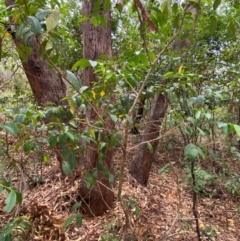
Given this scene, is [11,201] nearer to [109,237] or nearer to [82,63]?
[82,63]

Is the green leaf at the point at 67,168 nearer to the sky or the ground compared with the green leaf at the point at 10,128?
nearer to the ground

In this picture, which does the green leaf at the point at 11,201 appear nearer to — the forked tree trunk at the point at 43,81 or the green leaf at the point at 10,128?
the green leaf at the point at 10,128

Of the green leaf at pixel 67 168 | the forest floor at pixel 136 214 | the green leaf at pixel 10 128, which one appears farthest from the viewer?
the forest floor at pixel 136 214

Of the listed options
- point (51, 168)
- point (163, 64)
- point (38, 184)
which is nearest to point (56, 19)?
point (163, 64)

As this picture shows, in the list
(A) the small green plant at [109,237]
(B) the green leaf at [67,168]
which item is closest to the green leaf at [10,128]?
(B) the green leaf at [67,168]

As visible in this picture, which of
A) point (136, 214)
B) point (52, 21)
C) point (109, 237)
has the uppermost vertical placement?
point (52, 21)

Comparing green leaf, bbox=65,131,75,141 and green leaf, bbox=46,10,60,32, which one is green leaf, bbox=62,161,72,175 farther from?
green leaf, bbox=46,10,60,32

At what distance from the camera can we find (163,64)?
7.47 feet

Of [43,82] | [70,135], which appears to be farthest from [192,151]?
[43,82]

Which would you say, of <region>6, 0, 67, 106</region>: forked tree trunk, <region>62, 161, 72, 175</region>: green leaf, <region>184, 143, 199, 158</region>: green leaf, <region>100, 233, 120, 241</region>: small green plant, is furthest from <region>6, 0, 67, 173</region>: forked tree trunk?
<region>184, 143, 199, 158</region>: green leaf

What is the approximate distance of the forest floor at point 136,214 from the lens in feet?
6.28

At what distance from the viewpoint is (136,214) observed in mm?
1688

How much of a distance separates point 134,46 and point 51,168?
1.87 meters

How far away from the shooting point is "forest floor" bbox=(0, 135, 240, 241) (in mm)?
1915
